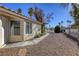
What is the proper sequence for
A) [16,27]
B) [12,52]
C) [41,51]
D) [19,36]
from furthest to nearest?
[16,27] → [19,36] → [41,51] → [12,52]

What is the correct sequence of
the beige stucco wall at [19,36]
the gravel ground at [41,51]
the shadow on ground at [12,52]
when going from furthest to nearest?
the beige stucco wall at [19,36]
the gravel ground at [41,51]
the shadow on ground at [12,52]

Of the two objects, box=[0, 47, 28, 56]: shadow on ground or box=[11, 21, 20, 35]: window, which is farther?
box=[11, 21, 20, 35]: window

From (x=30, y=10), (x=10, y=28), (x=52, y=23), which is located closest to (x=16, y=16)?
(x=10, y=28)

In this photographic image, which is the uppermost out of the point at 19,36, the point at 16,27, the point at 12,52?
the point at 16,27

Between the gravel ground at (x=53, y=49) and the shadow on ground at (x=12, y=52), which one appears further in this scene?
the gravel ground at (x=53, y=49)

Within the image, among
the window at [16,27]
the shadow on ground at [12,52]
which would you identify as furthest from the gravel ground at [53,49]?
the window at [16,27]

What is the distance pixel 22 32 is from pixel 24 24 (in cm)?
86

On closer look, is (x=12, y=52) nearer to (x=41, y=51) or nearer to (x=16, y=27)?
(x=41, y=51)

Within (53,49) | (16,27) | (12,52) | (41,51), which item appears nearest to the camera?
(12,52)

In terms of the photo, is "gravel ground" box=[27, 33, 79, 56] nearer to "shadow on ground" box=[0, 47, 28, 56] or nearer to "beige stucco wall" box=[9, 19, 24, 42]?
"shadow on ground" box=[0, 47, 28, 56]

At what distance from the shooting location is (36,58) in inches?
312

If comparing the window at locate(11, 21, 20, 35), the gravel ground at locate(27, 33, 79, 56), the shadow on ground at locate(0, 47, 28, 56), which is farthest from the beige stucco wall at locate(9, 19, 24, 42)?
the shadow on ground at locate(0, 47, 28, 56)

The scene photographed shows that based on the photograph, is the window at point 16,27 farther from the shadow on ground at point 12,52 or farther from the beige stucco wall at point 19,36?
the shadow on ground at point 12,52

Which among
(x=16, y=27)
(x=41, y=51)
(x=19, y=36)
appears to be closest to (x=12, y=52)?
(x=41, y=51)
